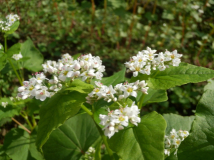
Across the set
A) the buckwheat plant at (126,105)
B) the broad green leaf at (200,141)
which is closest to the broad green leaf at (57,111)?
the buckwheat plant at (126,105)

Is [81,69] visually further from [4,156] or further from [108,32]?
[108,32]

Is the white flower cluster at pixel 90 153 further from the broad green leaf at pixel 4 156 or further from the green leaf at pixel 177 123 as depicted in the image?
the broad green leaf at pixel 4 156

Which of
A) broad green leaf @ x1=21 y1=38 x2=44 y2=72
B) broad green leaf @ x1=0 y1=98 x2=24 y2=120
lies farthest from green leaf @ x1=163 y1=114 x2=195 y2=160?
broad green leaf @ x1=21 y1=38 x2=44 y2=72

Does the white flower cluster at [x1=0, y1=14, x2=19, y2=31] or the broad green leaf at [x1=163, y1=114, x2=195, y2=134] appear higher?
the white flower cluster at [x1=0, y1=14, x2=19, y2=31]

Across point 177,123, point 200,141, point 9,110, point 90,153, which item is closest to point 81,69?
point 200,141

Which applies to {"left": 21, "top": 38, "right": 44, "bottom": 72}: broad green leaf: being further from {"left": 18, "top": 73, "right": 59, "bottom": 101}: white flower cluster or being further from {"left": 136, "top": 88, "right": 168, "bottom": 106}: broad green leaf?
{"left": 136, "top": 88, "right": 168, "bottom": 106}: broad green leaf

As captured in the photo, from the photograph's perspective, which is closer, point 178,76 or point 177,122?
point 178,76
